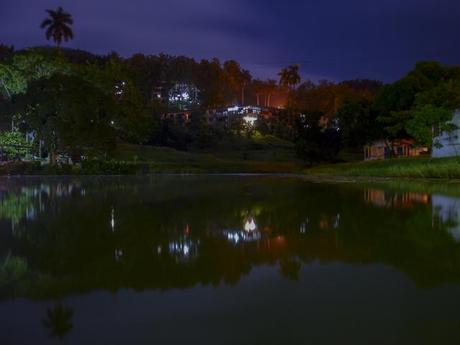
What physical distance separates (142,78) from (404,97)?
56032 millimetres

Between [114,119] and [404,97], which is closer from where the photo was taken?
[404,97]

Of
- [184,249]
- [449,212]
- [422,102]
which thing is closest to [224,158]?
[422,102]

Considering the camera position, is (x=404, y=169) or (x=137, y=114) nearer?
(x=404, y=169)

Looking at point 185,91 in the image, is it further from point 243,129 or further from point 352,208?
point 352,208

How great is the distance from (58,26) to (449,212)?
7666 cm

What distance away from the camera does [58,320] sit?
5.90 m

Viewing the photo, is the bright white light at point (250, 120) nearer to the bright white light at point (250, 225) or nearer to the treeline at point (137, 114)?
the treeline at point (137, 114)

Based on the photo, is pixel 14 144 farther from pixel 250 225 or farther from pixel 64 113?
pixel 250 225

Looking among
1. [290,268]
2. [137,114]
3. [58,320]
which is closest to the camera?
[58,320]

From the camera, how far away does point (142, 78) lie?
319 feet

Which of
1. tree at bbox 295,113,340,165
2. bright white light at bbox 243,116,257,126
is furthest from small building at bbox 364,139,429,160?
bright white light at bbox 243,116,257,126

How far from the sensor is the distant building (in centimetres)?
4566

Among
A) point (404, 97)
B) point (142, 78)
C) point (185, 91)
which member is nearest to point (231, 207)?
point (404, 97)

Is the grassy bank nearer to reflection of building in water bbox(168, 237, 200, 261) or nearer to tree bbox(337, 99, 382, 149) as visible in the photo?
tree bbox(337, 99, 382, 149)
